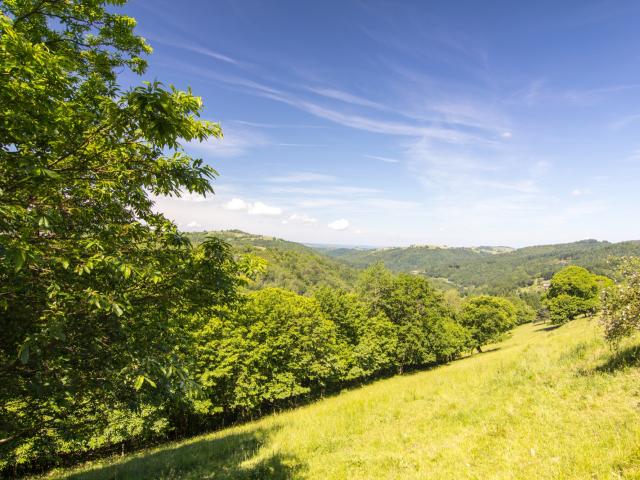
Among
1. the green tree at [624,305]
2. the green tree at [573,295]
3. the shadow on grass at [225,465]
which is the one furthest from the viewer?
the green tree at [573,295]

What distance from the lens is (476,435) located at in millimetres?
8797

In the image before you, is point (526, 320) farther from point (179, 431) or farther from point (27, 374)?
point (27, 374)

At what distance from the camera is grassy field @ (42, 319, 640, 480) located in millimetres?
6922

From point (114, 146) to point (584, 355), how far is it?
17809 millimetres

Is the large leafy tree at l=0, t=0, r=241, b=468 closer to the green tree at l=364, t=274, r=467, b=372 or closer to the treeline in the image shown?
the treeline

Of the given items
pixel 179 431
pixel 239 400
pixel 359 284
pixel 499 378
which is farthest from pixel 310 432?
pixel 359 284

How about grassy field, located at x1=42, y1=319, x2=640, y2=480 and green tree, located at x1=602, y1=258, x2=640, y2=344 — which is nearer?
grassy field, located at x1=42, y1=319, x2=640, y2=480

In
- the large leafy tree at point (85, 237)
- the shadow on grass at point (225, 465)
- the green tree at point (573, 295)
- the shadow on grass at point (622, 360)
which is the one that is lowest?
the green tree at point (573, 295)

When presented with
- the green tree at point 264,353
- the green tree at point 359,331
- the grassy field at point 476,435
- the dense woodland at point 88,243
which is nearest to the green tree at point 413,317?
the green tree at point 359,331

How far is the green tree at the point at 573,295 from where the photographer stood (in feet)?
194

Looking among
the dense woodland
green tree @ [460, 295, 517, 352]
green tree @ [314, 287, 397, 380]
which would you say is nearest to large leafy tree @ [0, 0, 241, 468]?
the dense woodland

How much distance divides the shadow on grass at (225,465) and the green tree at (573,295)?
68.6 meters

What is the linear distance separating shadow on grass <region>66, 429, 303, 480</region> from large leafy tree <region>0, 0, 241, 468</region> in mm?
4724

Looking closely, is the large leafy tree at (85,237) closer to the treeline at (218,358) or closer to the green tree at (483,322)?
the treeline at (218,358)
